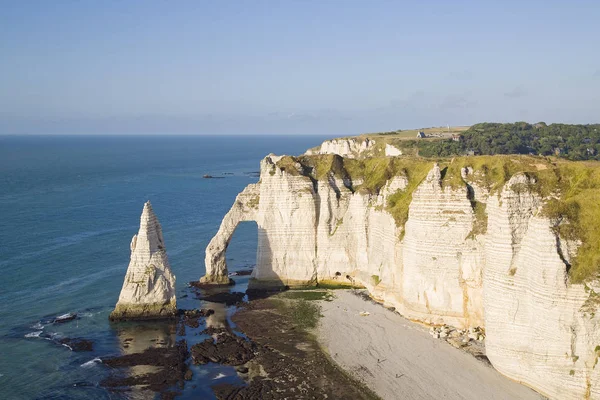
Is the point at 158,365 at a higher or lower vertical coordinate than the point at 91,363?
lower

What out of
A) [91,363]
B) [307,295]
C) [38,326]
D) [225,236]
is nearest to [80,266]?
[38,326]

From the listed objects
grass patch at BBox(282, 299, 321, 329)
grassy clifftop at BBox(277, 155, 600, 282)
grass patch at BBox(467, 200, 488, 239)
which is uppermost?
grassy clifftop at BBox(277, 155, 600, 282)

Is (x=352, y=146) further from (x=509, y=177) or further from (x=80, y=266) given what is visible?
(x=509, y=177)

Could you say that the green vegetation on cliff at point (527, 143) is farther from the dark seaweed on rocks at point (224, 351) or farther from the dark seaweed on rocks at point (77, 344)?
the dark seaweed on rocks at point (77, 344)

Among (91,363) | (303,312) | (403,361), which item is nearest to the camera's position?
(403,361)

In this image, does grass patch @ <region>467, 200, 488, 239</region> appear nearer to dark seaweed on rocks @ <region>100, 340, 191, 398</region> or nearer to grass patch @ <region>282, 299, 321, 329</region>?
grass patch @ <region>282, 299, 321, 329</region>

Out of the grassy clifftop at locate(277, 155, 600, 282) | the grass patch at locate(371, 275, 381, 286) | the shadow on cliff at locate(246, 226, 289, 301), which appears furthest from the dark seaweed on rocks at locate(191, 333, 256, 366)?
the grassy clifftop at locate(277, 155, 600, 282)

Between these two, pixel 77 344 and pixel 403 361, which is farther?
pixel 77 344
